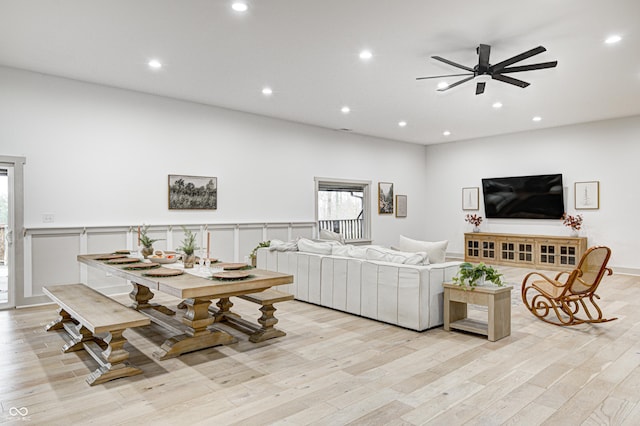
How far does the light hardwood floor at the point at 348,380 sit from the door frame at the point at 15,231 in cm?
111

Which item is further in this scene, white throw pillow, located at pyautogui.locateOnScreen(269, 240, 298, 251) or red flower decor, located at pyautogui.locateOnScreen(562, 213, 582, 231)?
→ red flower decor, located at pyautogui.locateOnScreen(562, 213, 582, 231)

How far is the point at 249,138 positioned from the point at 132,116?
2.17 meters

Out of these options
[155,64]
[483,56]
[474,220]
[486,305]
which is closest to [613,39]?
[483,56]

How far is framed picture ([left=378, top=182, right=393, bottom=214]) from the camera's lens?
412 inches

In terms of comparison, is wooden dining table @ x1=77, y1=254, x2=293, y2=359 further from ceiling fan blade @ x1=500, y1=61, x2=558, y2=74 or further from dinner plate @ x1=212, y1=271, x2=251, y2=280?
ceiling fan blade @ x1=500, y1=61, x2=558, y2=74

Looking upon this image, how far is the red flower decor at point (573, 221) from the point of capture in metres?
8.66

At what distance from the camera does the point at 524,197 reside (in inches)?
377

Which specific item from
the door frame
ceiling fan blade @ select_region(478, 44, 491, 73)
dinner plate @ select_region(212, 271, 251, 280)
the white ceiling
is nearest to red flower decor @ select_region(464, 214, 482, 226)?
the white ceiling

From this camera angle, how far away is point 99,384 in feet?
9.95

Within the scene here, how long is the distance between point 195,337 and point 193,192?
3.83m

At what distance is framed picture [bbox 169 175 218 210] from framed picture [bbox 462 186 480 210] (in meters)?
6.63

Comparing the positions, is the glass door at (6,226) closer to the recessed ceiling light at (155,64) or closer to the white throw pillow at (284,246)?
the recessed ceiling light at (155,64)

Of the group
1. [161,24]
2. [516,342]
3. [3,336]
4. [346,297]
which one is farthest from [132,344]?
[516,342]

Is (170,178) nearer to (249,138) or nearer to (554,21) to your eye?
(249,138)
